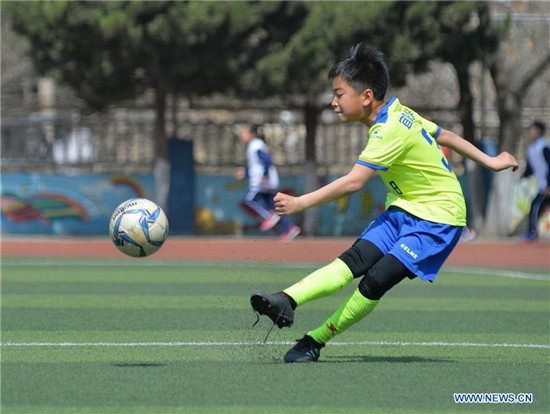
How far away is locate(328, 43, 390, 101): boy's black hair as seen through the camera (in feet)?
24.1

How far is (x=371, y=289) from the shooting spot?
730cm

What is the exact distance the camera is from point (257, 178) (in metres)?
21.0

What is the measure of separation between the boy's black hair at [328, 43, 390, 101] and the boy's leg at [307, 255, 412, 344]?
1.10m

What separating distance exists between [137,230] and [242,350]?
1.24 metres

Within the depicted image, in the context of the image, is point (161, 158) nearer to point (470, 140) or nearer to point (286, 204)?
point (470, 140)

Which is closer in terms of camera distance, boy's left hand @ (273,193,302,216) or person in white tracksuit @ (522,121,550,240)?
boy's left hand @ (273,193,302,216)

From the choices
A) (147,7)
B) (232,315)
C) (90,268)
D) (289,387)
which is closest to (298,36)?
(147,7)

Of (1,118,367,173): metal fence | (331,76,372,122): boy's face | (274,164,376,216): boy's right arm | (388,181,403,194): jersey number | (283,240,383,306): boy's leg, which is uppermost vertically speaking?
(331,76,372,122): boy's face

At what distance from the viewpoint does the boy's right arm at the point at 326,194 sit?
6742 mm

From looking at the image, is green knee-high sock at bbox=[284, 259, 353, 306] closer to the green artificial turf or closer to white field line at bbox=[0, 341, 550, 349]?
the green artificial turf

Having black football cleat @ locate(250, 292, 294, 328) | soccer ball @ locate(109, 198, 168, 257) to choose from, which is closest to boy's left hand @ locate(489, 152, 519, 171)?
black football cleat @ locate(250, 292, 294, 328)

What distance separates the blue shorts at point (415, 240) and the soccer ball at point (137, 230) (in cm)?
139

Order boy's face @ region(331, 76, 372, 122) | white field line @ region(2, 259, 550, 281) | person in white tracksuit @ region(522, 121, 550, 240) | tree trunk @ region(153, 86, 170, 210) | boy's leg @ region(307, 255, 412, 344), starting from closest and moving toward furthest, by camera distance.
Result: 1. boy's leg @ region(307, 255, 412, 344)
2. boy's face @ region(331, 76, 372, 122)
3. white field line @ region(2, 259, 550, 281)
4. person in white tracksuit @ region(522, 121, 550, 240)
5. tree trunk @ region(153, 86, 170, 210)

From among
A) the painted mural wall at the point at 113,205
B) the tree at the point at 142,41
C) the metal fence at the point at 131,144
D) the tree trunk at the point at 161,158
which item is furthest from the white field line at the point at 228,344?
the metal fence at the point at 131,144
